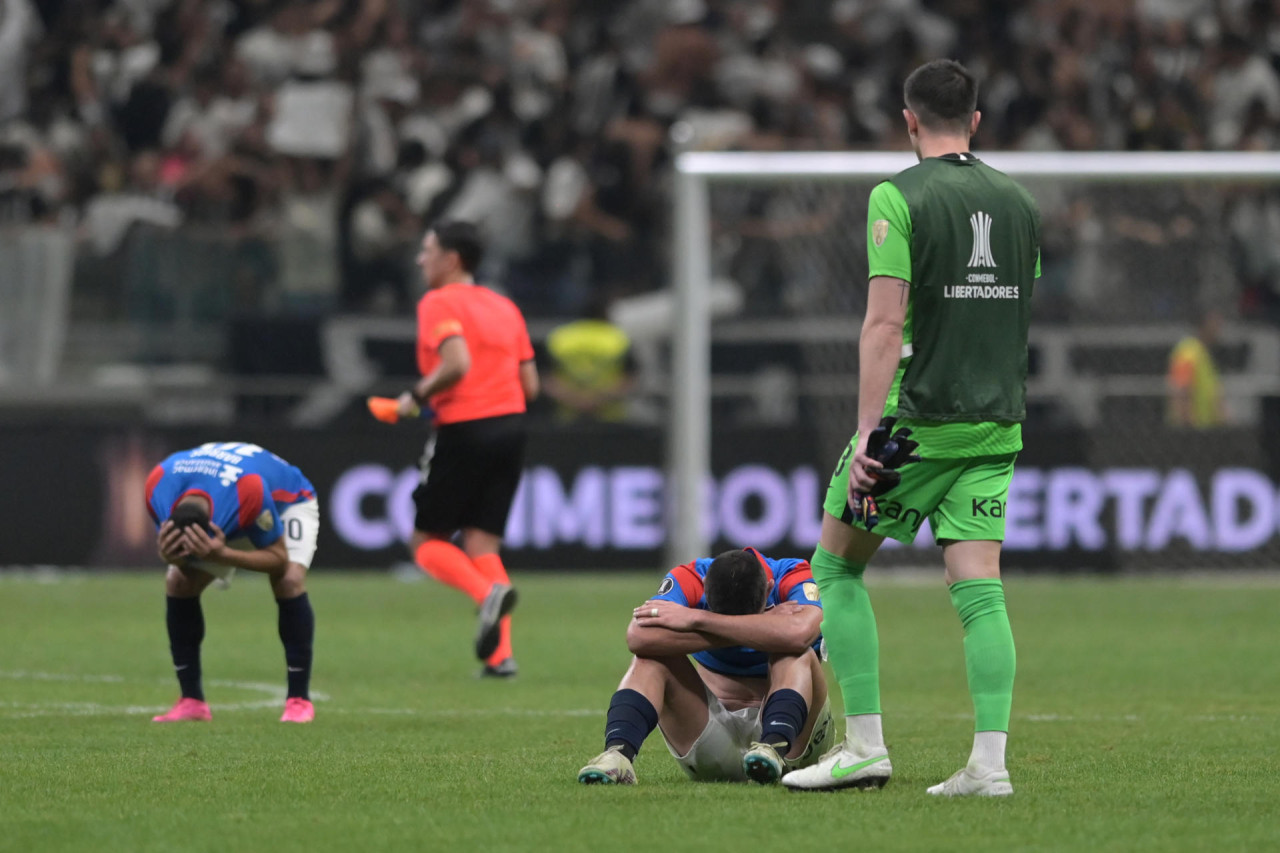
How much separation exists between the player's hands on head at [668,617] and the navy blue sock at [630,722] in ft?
0.72

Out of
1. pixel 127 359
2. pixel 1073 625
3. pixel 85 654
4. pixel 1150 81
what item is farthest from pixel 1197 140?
pixel 85 654

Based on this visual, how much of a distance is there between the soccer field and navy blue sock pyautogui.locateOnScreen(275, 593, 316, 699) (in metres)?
0.19

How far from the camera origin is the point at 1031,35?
21.1m

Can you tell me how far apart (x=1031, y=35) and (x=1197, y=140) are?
2980mm

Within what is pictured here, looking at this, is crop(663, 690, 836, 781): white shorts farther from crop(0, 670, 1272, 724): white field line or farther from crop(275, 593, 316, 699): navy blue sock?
crop(275, 593, 316, 699): navy blue sock

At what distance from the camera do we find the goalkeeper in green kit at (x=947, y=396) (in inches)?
230

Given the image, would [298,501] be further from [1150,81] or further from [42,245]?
[1150,81]

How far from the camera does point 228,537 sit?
7.82 metres

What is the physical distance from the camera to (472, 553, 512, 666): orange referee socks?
10.2 metres

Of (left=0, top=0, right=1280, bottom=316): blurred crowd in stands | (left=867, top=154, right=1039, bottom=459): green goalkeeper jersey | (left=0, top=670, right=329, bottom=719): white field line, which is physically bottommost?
(left=0, top=670, right=329, bottom=719): white field line

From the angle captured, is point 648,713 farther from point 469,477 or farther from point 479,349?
point 479,349

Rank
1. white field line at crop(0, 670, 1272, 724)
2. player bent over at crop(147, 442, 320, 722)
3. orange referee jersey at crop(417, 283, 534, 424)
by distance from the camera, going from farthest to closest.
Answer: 1. orange referee jersey at crop(417, 283, 534, 424)
2. white field line at crop(0, 670, 1272, 724)
3. player bent over at crop(147, 442, 320, 722)

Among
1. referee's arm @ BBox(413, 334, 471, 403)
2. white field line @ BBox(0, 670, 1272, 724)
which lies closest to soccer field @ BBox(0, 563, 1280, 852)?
white field line @ BBox(0, 670, 1272, 724)

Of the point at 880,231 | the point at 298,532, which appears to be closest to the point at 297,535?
the point at 298,532
